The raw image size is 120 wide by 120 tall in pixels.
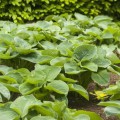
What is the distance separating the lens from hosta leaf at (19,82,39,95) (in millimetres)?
3159

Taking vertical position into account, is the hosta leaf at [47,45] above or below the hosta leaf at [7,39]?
below

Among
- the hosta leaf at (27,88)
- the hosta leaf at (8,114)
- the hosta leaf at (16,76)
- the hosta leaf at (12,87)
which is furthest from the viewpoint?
the hosta leaf at (16,76)

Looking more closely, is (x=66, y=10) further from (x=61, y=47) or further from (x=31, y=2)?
(x=61, y=47)

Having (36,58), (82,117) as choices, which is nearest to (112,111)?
(82,117)

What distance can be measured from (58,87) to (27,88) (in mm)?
258

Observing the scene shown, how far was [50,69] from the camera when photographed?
3.41 m

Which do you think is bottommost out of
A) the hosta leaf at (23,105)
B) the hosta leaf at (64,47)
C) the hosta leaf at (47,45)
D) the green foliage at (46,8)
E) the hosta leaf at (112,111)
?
the green foliage at (46,8)

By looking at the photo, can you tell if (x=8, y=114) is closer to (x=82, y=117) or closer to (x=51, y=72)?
(x=82, y=117)

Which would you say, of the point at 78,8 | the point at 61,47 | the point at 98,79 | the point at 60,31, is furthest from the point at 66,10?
the point at 98,79

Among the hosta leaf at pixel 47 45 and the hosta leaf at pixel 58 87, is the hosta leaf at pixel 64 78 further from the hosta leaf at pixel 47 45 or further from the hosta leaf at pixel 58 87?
the hosta leaf at pixel 47 45

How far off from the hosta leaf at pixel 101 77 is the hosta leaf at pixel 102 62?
0.06 meters

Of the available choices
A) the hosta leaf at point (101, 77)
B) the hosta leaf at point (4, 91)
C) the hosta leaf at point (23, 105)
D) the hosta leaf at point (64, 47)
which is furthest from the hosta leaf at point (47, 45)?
the hosta leaf at point (23, 105)

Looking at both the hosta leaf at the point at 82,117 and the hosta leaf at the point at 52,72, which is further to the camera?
the hosta leaf at the point at 52,72

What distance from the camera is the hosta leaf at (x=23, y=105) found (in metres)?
2.70
